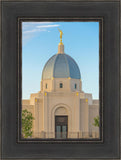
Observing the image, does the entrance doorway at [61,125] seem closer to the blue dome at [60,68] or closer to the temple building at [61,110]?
the temple building at [61,110]

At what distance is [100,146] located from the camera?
339cm

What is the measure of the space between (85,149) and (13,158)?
3.23 feet

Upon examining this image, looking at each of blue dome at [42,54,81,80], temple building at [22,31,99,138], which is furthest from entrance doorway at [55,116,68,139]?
blue dome at [42,54,81,80]

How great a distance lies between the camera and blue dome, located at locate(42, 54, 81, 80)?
75.2ft

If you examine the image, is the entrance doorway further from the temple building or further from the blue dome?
the blue dome

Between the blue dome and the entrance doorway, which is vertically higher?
the blue dome

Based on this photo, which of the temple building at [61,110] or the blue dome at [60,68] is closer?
the temple building at [61,110]

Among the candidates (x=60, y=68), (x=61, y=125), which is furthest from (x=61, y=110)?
(x=60, y=68)

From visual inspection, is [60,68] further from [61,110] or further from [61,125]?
[61,125]

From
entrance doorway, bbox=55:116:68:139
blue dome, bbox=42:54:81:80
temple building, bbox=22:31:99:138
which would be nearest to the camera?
temple building, bbox=22:31:99:138

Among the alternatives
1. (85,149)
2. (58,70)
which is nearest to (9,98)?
(85,149)

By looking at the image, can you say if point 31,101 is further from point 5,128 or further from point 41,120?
point 5,128

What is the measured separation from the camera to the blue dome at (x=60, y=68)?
2291 cm

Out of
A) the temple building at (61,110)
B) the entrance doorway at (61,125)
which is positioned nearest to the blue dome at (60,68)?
the temple building at (61,110)
